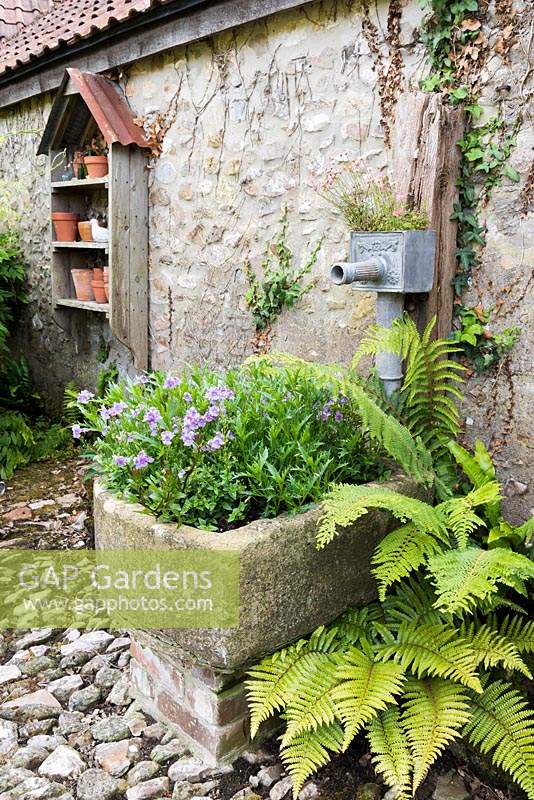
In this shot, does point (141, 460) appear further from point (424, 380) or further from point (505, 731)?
point (505, 731)

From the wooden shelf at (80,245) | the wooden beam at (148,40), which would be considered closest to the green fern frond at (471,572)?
the wooden beam at (148,40)

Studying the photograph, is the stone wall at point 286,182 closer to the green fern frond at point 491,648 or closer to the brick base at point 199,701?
the green fern frond at point 491,648

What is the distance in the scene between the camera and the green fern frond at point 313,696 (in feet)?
6.71

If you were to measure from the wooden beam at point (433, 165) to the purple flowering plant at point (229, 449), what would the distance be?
0.76m

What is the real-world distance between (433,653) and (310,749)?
0.47 m

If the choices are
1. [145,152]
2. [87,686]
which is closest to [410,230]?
[87,686]

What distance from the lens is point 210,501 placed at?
7.48 feet

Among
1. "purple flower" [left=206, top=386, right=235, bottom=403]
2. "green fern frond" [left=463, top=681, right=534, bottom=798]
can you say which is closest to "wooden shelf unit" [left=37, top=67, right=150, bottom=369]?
"purple flower" [left=206, top=386, right=235, bottom=403]

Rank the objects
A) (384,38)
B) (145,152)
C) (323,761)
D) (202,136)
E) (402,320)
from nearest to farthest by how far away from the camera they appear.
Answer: (323,761) < (402,320) < (384,38) < (202,136) < (145,152)

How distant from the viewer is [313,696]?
212 centimetres

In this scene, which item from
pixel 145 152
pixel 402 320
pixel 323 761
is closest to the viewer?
pixel 323 761

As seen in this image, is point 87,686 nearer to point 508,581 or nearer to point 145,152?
point 508,581

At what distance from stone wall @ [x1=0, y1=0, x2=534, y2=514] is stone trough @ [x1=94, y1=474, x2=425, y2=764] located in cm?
96

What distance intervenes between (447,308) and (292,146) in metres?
1.35
